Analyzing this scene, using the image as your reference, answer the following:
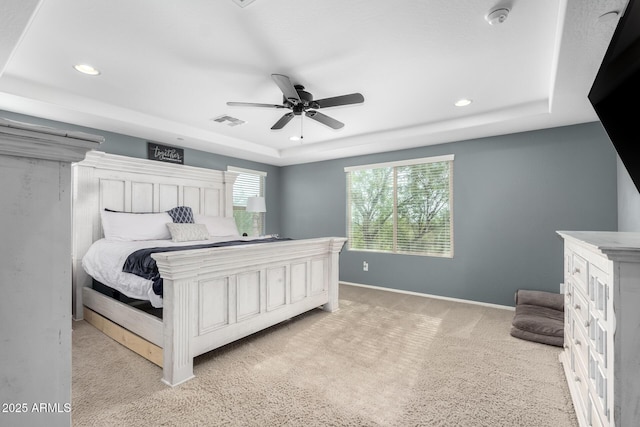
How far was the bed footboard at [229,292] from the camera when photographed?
6.73 ft

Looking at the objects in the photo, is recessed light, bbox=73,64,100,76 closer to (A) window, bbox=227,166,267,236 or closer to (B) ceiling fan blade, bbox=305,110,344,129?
(B) ceiling fan blade, bbox=305,110,344,129

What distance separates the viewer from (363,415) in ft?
5.74

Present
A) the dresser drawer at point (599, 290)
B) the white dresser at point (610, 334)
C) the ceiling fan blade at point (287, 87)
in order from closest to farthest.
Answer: the white dresser at point (610, 334), the dresser drawer at point (599, 290), the ceiling fan blade at point (287, 87)

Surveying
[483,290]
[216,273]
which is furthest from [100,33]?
[483,290]

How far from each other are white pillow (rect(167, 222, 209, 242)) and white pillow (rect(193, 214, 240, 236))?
38cm

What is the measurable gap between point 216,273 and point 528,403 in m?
2.26

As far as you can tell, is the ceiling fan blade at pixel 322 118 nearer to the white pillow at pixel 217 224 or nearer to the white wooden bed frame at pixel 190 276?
the white wooden bed frame at pixel 190 276

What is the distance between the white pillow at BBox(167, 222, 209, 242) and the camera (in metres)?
3.63

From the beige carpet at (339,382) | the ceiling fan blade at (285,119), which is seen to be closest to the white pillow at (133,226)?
the beige carpet at (339,382)

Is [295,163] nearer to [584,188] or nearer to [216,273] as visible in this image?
[216,273]

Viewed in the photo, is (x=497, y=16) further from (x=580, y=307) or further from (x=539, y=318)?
(x=539, y=318)

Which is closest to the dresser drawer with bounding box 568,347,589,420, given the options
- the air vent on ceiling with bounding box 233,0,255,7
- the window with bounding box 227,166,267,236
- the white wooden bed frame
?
the white wooden bed frame

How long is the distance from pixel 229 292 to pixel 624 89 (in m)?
2.75

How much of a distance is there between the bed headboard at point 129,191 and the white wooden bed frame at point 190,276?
Result: 11 millimetres
